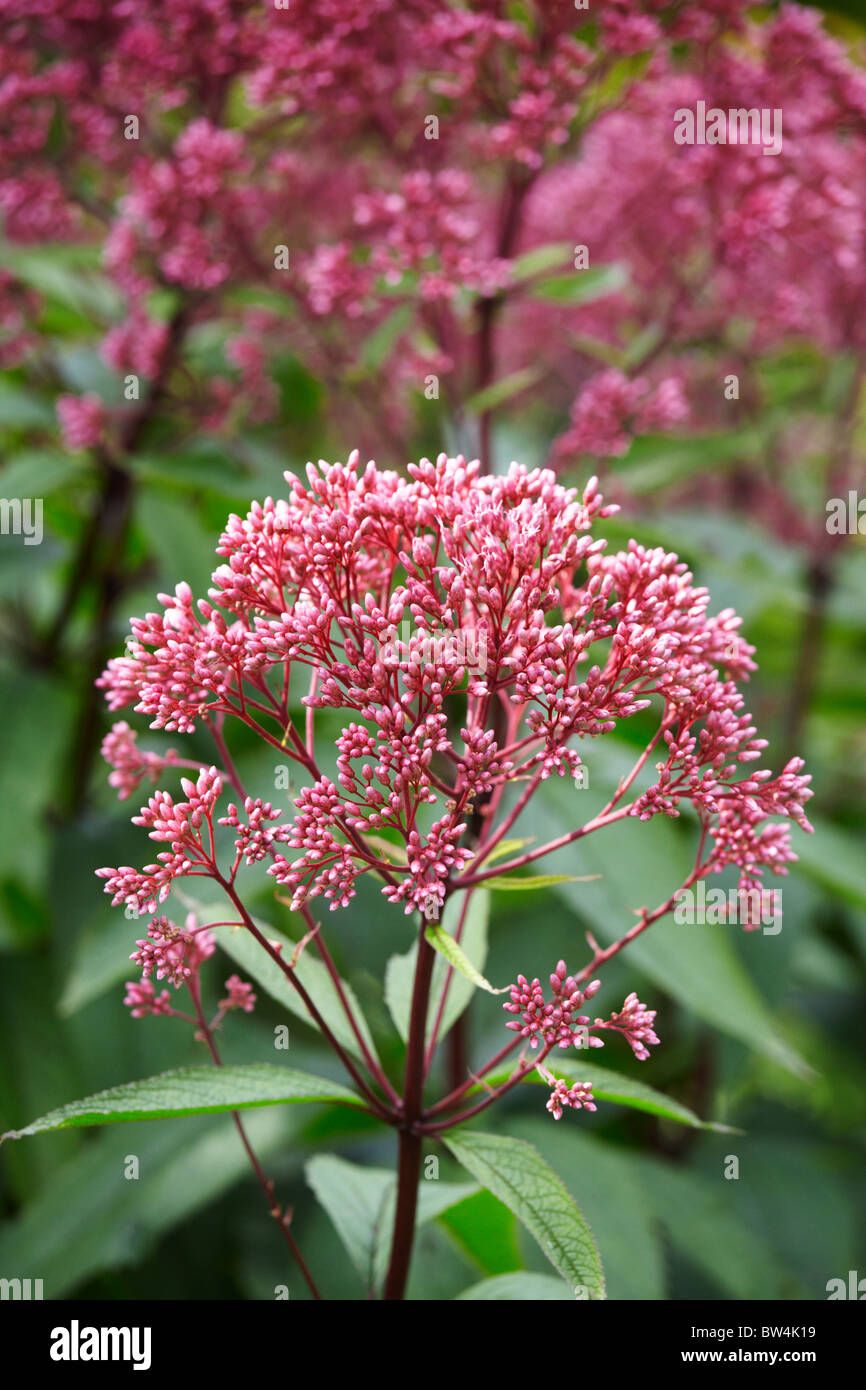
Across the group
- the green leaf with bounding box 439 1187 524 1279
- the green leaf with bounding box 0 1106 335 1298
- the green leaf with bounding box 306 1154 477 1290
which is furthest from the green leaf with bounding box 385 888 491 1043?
the green leaf with bounding box 0 1106 335 1298

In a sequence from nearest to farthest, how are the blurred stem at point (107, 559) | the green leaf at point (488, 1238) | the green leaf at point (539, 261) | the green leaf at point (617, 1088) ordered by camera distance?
the green leaf at point (617, 1088), the green leaf at point (488, 1238), the green leaf at point (539, 261), the blurred stem at point (107, 559)

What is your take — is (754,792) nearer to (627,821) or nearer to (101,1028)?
(627,821)

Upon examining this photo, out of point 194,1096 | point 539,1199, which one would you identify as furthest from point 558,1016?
point 194,1096

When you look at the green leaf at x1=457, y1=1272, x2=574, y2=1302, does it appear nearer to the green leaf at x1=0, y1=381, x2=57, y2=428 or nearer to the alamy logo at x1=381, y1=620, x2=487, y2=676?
the alamy logo at x1=381, y1=620, x2=487, y2=676

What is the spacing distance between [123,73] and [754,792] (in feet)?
4.27

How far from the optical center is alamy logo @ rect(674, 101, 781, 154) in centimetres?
156

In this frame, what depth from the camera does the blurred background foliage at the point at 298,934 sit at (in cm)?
126

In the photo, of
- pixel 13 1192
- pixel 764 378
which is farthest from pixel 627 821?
pixel 764 378

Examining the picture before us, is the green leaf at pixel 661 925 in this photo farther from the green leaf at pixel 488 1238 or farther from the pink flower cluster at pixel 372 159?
the pink flower cluster at pixel 372 159

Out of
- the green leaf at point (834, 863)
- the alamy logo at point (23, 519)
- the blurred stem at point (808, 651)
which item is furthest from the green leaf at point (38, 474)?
the blurred stem at point (808, 651)

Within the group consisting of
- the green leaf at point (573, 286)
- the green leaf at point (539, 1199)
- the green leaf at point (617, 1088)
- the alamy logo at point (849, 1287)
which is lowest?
the alamy logo at point (849, 1287)
